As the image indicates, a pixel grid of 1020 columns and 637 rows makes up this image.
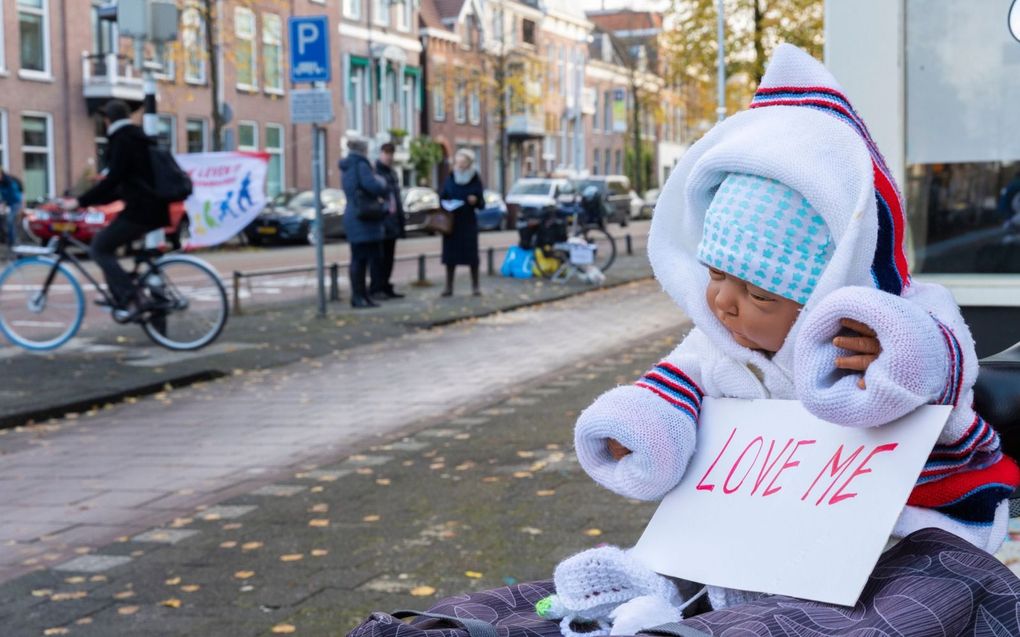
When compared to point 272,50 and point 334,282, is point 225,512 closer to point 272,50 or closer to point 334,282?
point 334,282

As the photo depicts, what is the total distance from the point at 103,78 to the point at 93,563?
105 ft

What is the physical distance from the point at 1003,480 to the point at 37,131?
3440 centimetres

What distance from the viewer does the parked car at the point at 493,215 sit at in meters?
41.4

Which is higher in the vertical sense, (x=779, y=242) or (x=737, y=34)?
(x=737, y=34)

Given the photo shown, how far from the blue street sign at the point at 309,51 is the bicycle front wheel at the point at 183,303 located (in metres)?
3.30

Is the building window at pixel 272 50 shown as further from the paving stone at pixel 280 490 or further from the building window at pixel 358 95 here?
the paving stone at pixel 280 490

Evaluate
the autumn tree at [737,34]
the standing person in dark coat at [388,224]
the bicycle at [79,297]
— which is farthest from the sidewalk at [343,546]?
the autumn tree at [737,34]

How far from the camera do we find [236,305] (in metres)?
14.1

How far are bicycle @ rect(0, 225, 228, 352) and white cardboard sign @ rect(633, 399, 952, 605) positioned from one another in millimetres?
8765

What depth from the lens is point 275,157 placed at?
44719 mm

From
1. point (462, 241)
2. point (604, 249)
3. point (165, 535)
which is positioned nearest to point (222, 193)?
point (462, 241)

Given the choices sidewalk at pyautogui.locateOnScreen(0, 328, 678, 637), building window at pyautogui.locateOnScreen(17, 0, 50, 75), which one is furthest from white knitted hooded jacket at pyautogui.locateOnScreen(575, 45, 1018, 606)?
building window at pyautogui.locateOnScreen(17, 0, 50, 75)

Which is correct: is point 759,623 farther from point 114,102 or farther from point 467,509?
point 114,102

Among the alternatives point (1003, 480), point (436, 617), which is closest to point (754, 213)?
point (1003, 480)
